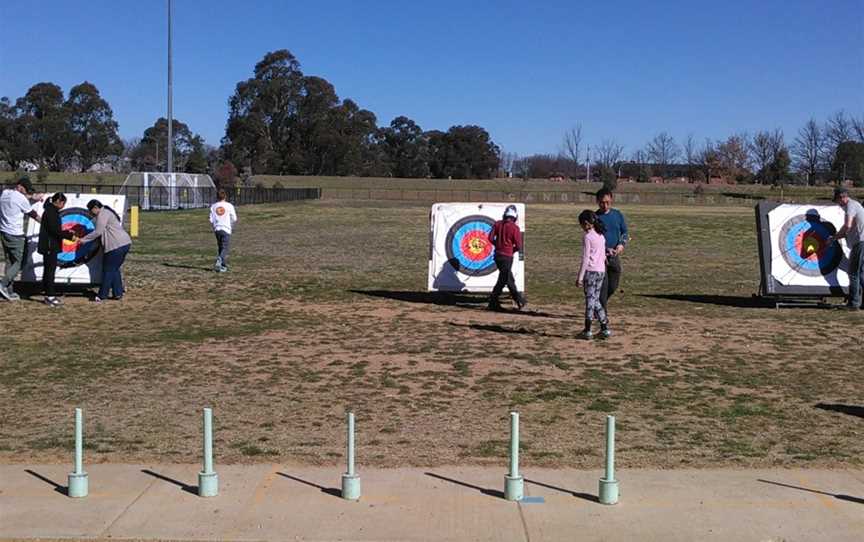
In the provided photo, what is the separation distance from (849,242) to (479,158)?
119 meters

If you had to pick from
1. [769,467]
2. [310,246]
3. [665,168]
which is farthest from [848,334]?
[665,168]

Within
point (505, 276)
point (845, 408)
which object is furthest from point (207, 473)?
point (505, 276)

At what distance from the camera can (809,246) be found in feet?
49.8

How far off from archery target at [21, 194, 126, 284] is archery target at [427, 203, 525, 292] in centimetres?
504

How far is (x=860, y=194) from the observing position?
78750mm

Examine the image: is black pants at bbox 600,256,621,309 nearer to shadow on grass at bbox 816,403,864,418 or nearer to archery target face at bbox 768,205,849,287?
shadow on grass at bbox 816,403,864,418

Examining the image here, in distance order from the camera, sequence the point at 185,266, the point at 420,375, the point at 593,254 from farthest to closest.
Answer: the point at 185,266 → the point at 593,254 → the point at 420,375

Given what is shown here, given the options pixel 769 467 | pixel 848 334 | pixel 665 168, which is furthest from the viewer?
pixel 665 168

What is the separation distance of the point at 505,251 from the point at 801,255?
16.0 ft

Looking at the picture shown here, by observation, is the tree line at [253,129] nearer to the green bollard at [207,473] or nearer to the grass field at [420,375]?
the grass field at [420,375]

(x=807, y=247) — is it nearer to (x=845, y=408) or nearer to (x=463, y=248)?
(x=463, y=248)

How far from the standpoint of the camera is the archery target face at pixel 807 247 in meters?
14.9

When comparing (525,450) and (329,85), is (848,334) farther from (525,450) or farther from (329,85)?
(329,85)

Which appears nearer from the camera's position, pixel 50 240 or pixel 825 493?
pixel 825 493
